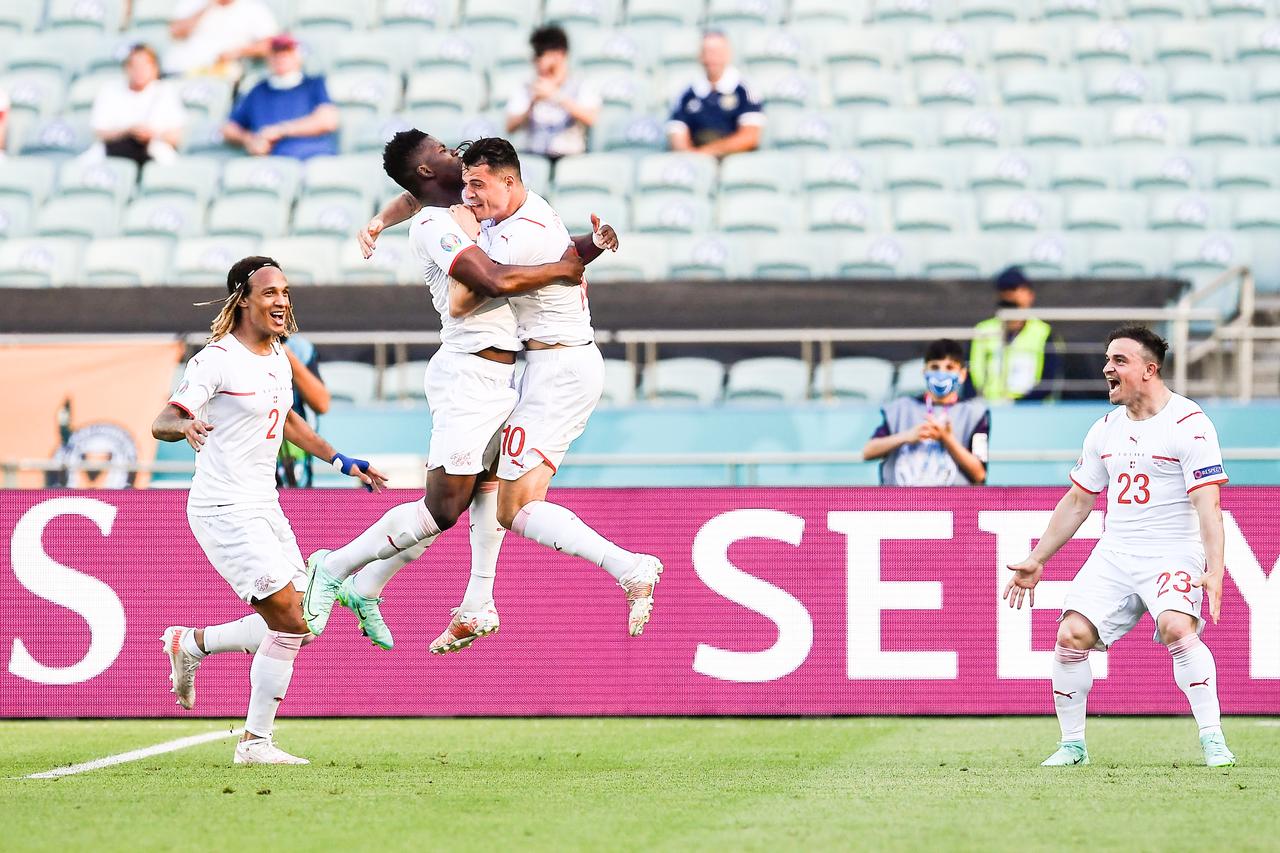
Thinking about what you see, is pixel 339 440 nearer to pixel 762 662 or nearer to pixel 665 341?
pixel 665 341

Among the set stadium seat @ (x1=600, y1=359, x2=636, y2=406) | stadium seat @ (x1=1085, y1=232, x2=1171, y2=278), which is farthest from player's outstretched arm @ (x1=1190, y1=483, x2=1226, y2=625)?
stadium seat @ (x1=1085, y1=232, x2=1171, y2=278)

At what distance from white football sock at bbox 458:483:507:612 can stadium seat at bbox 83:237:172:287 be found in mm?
7261

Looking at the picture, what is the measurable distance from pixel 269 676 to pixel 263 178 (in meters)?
8.92

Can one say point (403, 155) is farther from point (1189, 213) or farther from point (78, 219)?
point (1189, 213)

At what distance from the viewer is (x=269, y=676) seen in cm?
745

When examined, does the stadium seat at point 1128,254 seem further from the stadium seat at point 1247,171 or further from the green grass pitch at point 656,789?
the green grass pitch at point 656,789

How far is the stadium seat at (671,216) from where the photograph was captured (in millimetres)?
14594

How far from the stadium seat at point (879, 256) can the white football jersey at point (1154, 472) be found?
6603 millimetres

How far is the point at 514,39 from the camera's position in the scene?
1770 cm

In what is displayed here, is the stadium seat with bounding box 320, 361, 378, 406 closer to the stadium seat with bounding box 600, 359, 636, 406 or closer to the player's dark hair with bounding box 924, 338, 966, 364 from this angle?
the stadium seat with bounding box 600, 359, 636, 406

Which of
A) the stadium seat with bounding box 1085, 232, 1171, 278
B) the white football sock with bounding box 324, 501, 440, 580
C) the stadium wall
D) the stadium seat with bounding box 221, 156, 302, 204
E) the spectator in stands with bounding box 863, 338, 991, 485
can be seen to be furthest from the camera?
the stadium seat with bounding box 221, 156, 302, 204

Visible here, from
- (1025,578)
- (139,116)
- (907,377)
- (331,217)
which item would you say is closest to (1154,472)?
(1025,578)

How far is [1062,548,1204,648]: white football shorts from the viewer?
7336mm

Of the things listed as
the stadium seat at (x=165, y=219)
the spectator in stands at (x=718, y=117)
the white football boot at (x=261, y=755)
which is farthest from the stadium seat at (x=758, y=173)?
the white football boot at (x=261, y=755)
